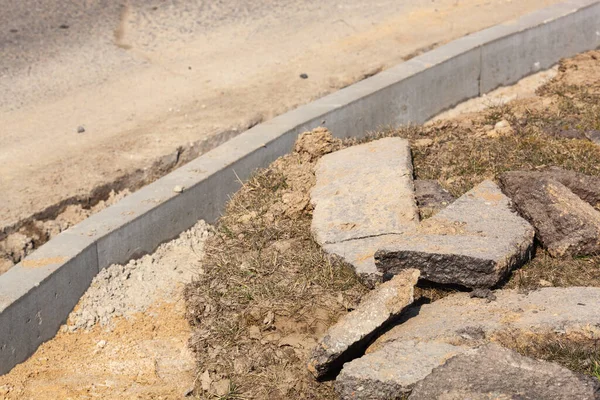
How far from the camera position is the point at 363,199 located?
5344 millimetres

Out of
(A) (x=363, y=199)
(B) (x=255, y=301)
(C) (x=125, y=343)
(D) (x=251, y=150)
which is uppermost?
(D) (x=251, y=150)

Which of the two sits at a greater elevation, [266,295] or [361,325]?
[361,325]

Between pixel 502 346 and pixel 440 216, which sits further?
pixel 440 216

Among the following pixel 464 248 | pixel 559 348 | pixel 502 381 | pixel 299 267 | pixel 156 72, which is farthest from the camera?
pixel 156 72

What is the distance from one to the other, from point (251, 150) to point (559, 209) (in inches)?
81.3

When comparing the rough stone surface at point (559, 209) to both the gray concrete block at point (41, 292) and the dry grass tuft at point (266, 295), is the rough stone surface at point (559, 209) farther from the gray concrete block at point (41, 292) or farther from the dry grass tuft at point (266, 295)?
the gray concrete block at point (41, 292)

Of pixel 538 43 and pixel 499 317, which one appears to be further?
pixel 538 43

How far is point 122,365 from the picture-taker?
457 centimetres

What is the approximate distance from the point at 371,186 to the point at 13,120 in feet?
10.9

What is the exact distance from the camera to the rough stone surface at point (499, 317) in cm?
403

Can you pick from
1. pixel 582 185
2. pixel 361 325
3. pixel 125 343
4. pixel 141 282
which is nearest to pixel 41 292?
pixel 125 343

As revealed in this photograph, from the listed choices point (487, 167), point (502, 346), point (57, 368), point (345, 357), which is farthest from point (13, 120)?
point (502, 346)

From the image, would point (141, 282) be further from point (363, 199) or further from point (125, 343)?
point (363, 199)

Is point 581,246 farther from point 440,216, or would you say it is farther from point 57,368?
point 57,368
